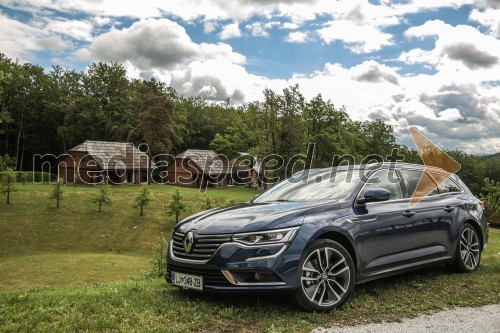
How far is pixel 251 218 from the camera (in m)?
5.26

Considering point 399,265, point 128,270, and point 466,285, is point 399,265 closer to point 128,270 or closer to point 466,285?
point 466,285

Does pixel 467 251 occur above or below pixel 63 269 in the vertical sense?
above

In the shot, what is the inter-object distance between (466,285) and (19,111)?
75.6 meters

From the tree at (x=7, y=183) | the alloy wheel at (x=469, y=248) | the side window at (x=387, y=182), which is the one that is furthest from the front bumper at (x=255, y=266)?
the tree at (x=7, y=183)

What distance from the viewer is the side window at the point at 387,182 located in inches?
252

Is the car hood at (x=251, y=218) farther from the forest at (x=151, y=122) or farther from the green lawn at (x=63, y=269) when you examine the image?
the forest at (x=151, y=122)

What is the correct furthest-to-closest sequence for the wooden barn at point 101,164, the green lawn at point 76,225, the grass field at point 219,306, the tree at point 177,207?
the wooden barn at point 101,164, the tree at point 177,207, the green lawn at point 76,225, the grass field at point 219,306

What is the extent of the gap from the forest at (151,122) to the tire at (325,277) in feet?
161

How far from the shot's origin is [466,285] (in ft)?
22.0

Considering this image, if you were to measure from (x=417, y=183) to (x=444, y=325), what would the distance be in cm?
276

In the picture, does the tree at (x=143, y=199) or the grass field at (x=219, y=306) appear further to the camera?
the tree at (x=143, y=199)

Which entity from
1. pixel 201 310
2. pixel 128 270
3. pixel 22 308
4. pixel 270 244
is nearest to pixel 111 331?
pixel 201 310

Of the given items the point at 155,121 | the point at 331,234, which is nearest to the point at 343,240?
the point at 331,234

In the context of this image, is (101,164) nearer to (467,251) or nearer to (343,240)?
(467,251)
